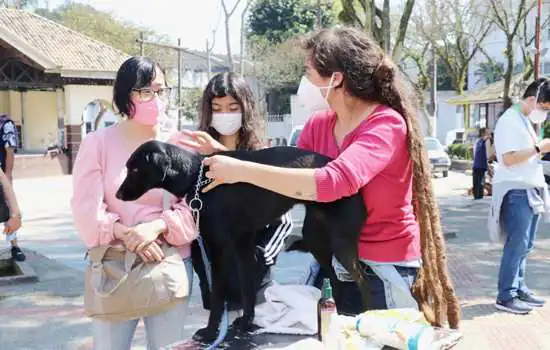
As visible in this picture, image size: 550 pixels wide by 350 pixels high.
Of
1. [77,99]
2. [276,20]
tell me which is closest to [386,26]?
[77,99]

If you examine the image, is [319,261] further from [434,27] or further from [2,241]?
[434,27]

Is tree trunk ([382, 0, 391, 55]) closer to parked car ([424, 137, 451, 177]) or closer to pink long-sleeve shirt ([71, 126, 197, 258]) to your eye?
pink long-sleeve shirt ([71, 126, 197, 258])

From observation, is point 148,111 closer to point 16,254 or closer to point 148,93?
point 148,93

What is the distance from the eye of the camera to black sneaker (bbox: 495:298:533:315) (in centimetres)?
611

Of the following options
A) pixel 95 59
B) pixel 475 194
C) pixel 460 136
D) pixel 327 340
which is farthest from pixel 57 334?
pixel 460 136

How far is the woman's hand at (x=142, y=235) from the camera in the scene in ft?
8.02

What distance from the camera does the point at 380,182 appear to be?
212 cm

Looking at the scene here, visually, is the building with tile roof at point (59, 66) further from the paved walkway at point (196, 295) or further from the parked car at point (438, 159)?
the parked car at point (438, 159)

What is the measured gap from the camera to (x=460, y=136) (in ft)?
126

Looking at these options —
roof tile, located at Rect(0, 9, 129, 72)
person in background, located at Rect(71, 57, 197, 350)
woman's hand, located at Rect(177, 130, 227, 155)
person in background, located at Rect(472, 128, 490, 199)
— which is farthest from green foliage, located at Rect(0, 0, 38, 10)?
woman's hand, located at Rect(177, 130, 227, 155)

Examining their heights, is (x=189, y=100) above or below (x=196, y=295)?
above

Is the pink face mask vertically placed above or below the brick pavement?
above

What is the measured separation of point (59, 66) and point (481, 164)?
49.5ft

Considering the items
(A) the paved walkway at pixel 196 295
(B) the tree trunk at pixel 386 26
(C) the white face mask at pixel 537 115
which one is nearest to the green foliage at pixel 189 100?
(A) the paved walkway at pixel 196 295
